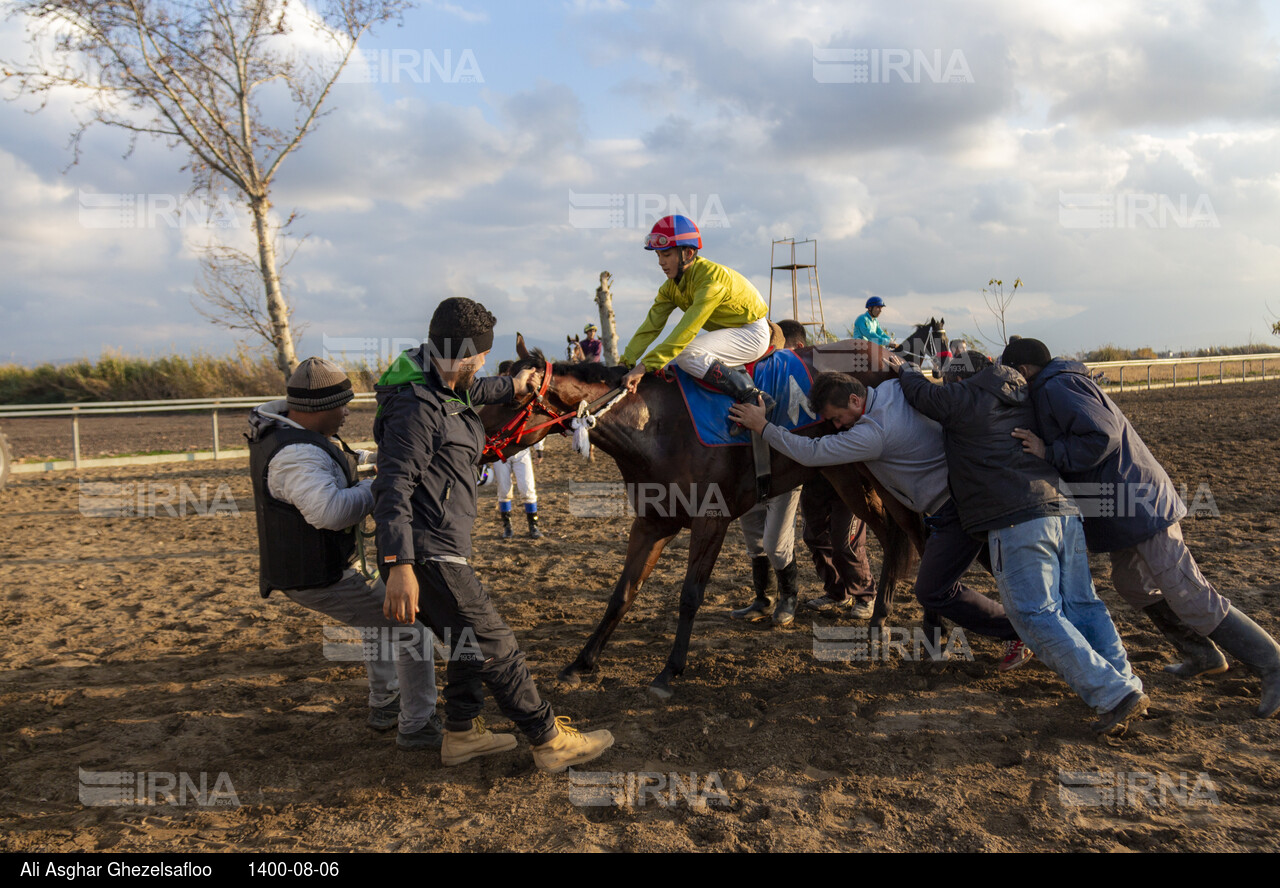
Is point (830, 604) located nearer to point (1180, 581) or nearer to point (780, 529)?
point (780, 529)

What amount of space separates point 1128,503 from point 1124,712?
95 cm

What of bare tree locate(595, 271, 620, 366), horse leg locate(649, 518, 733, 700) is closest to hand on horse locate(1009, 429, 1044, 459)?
horse leg locate(649, 518, 733, 700)

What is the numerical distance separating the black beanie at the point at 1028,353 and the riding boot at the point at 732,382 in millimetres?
1330

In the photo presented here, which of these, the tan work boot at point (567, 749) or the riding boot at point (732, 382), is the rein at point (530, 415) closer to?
the riding boot at point (732, 382)

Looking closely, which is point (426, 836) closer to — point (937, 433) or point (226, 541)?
point (937, 433)

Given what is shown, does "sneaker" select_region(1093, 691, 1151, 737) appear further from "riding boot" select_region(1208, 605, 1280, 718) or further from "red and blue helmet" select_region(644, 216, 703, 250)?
"red and blue helmet" select_region(644, 216, 703, 250)

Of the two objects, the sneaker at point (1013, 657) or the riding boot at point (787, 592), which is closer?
the sneaker at point (1013, 657)

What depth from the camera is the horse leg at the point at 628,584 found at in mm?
4406

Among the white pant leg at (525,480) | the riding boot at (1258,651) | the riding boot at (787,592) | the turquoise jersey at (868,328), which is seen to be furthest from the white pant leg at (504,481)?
the turquoise jersey at (868,328)

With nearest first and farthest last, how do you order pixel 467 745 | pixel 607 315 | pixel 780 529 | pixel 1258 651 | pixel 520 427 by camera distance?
pixel 467 745 < pixel 1258 651 < pixel 520 427 < pixel 780 529 < pixel 607 315

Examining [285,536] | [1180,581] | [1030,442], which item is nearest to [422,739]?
[285,536]

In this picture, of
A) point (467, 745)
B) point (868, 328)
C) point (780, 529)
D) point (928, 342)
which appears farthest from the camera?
point (868, 328)

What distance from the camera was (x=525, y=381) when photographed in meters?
3.96

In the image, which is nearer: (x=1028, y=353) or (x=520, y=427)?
(x=1028, y=353)
